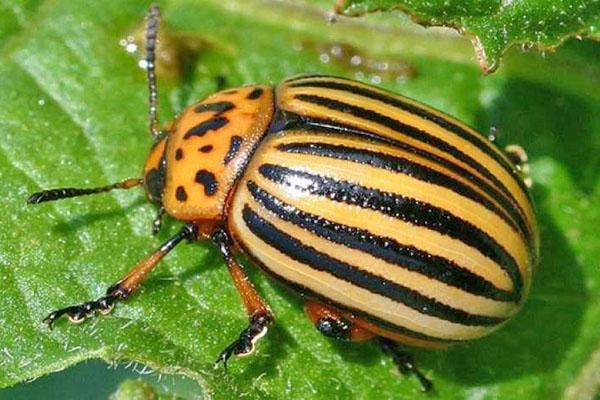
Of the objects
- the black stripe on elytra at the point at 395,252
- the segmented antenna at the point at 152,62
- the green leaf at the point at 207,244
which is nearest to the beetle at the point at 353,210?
the black stripe on elytra at the point at 395,252

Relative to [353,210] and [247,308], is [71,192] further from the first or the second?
[353,210]

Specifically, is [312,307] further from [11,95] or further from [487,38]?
[11,95]

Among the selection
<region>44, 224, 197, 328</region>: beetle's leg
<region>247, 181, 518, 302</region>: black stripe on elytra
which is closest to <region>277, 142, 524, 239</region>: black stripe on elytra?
<region>247, 181, 518, 302</region>: black stripe on elytra

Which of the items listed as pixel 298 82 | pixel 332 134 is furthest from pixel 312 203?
pixel 298 82

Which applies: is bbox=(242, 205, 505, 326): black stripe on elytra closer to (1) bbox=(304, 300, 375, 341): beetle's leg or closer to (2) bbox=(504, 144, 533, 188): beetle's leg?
(1) bbox=(304, 300, 375, 341): beetle's leg

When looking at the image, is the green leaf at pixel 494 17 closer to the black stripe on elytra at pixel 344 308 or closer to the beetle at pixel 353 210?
the beetle at pixel 353 210

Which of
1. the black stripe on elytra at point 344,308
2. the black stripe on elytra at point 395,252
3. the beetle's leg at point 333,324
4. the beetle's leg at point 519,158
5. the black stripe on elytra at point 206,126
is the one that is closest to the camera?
the black stripe on elytra at point 395,252

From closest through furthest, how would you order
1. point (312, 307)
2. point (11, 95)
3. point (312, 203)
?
point (312, 203), point (312, 307), point (11, 95)
